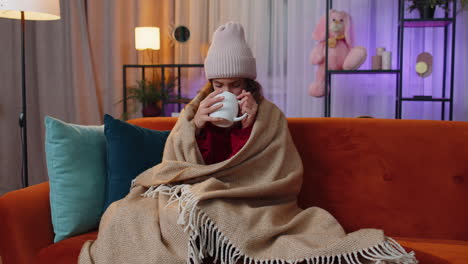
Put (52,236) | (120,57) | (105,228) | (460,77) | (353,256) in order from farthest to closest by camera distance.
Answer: (120,57)
(460,77)
(52,236)
(105,228)
(353,256)

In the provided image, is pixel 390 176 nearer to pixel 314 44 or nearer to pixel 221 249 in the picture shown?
pixel 221 249

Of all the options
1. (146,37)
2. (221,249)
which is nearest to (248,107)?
(221,249)

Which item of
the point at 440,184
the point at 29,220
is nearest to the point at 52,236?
the point at 29,220

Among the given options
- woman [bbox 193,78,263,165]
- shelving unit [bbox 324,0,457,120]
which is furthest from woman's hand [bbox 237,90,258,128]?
shelving unit [bbox 324,0,457,120]

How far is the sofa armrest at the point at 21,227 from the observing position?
4.14ft

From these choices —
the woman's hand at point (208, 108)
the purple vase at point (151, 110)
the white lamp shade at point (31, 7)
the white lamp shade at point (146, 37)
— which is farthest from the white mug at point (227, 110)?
the white lamp shade at point (146, 37)

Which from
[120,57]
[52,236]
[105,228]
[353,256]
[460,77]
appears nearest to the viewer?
[353,256]

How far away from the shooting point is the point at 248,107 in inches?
57.7

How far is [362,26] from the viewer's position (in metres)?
3.52

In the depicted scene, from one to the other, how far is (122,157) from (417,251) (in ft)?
2.93

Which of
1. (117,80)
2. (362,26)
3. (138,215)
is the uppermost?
(362,26)

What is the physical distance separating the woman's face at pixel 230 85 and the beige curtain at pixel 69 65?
2.25 metres

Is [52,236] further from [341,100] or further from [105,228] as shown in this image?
[341,100]

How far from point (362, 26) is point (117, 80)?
2005 mm
